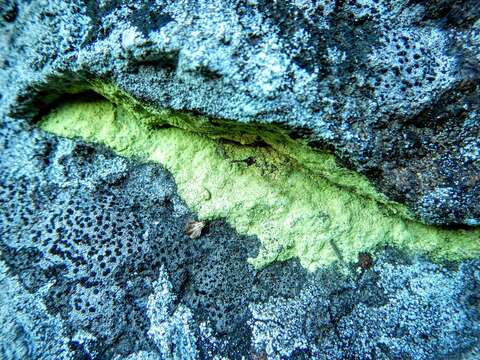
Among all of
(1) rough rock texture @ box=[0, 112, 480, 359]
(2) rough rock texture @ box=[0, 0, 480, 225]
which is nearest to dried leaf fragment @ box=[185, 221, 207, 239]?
(1) rough rock texture @ box=[0, 112, 480, 359]

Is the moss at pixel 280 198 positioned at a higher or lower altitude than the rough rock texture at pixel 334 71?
lower

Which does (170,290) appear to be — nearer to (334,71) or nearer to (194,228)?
(194,228)

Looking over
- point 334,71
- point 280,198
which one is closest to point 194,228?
point 280,198

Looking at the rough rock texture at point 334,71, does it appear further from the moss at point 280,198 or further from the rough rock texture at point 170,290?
the rough rock texture at point 170,290

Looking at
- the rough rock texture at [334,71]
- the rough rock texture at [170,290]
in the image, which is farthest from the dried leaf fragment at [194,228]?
the rough rock texture at [334,71]

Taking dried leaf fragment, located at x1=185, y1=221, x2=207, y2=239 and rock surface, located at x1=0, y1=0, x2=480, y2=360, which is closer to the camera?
rock surface, located at x1=0, y1=0, x2=480, y2=360

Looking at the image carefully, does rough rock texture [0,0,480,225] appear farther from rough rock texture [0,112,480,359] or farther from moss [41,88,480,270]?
rough rock texture [0,112,480,359]

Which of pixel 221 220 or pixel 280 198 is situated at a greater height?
pixel 280 198
